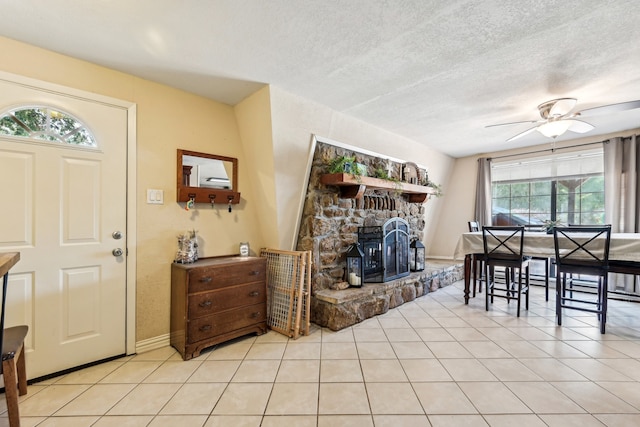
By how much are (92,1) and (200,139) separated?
1.24 m

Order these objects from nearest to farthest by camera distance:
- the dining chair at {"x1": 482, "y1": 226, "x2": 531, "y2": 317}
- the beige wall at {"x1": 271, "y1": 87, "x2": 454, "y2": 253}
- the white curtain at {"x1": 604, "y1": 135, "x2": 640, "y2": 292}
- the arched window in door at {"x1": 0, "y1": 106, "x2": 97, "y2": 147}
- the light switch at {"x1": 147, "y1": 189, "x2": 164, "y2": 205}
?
the arched window in door at {"x1": 0, "y1": 106, "x2": 97, "y2": 147} → the light switch at {"x1": 147, "y1": 189, "x2": 164, "y2": 205} → the beige wall at {"x1": 271, "y1": 87, "x2": 454, "y2": 253} → the dining chair at {"x1": 482, "y1": 226, "x2": 531, "y2": 317} → the white curtain at {"x1": 604, "y1": 135, "x2": 640, "y2": 292}

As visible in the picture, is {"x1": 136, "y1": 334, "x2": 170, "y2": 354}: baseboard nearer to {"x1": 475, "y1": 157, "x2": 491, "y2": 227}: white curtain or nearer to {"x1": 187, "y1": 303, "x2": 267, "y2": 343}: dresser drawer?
{"x1": 187, "y1": 303, "x2": 267, "y2": 343}: dresser drawer

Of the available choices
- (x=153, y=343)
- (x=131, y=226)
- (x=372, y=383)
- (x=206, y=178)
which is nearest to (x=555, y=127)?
A: (x=372, y=383)

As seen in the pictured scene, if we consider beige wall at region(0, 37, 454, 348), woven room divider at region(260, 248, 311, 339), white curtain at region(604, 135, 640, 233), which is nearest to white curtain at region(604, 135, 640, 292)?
white curtain at region(604, 135, 640, 233)

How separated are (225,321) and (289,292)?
65 centimetres

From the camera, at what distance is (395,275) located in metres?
3.59

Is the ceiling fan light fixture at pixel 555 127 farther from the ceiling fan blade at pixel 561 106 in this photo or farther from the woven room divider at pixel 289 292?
the woven room divider at pixel 289 292

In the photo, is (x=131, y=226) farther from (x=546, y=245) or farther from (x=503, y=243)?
(x=546, y=245)

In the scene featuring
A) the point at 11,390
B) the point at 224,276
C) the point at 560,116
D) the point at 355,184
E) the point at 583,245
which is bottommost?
the point at 11,390

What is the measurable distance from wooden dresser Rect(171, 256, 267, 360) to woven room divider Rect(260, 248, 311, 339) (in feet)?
0.57

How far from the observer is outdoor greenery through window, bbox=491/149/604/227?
4113mm

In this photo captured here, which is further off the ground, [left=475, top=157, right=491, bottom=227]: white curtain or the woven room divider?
[left=475, top=157, right=491, bottom=227]: white curtain

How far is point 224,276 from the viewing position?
2379 mm

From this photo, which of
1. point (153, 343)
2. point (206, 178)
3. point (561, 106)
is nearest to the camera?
point (153, 343)
